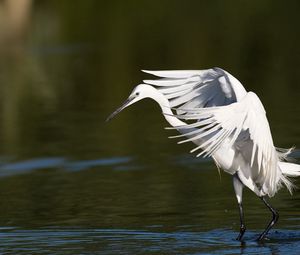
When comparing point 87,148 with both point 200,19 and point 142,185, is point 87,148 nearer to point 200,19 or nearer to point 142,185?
point 142,185

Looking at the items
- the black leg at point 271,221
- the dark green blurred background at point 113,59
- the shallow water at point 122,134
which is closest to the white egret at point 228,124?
the black leg at point 271,221

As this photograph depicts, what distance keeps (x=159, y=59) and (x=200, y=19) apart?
239 inches

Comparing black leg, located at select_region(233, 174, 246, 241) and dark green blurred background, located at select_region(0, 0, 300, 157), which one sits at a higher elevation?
dark green blurred background, located at select_region(0, 0, 300, 157)

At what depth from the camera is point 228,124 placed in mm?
9023

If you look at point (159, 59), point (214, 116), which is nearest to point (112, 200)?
point (214, 116)

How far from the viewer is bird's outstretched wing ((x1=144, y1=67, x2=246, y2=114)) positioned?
1077 cm

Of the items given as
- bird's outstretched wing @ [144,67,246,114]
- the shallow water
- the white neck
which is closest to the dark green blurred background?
the shallow water

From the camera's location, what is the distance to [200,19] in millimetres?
27688

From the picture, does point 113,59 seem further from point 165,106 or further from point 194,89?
point 165,106

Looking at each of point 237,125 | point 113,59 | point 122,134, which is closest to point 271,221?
point 237,125

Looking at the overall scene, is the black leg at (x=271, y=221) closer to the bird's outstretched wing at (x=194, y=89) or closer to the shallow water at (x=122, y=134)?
the shallow water at (x=122, y=134)

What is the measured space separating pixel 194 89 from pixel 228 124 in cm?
198

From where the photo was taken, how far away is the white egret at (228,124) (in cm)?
910

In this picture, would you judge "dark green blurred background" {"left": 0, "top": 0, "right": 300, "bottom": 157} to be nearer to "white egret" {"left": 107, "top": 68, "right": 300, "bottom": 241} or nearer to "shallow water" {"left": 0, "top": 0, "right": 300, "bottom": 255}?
"shallow water" {"left": 0, "top": 0, "right": 300, "bottom": 255}
